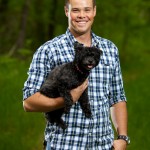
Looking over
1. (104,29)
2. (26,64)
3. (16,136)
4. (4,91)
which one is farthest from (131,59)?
(16,136)

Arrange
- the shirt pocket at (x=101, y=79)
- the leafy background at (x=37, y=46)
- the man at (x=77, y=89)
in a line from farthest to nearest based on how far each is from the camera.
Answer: the leafy background at (x=37, y=46)
the shirt pocket at (x=101, y=79)
the man at (x=77, y=89)

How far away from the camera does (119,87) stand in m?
4.23

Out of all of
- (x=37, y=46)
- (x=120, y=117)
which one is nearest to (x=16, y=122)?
(x=120, y=117)

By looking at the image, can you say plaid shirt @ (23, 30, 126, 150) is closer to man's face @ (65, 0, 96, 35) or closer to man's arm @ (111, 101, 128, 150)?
man's face @ (65, 0, 96, 35)

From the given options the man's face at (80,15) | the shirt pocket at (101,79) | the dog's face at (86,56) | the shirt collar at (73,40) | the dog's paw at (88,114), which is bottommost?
the dog's paw at (88,114)

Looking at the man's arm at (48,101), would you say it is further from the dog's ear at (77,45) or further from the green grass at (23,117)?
the green grass at (23,117)

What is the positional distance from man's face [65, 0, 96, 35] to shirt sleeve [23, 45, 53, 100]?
0.32m

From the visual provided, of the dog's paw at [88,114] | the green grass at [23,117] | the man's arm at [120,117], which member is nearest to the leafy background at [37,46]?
the green grass at [23,117]

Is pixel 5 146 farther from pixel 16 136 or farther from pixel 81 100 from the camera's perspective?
pixel 81 100

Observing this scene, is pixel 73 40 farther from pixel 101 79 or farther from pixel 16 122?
pixel 16 122

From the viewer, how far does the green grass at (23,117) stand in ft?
29.8

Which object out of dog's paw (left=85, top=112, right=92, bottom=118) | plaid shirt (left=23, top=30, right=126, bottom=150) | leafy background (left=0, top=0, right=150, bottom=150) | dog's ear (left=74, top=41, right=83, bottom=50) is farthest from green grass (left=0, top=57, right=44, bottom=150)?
dog's ear (left=74, top=41, right=83, bottom=50)

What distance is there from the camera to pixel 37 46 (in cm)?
2420

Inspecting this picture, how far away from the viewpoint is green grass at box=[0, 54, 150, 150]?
9070 mm
